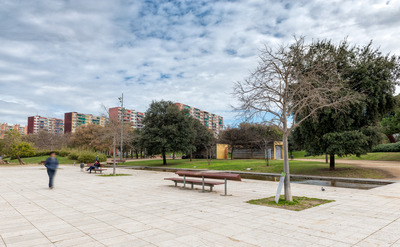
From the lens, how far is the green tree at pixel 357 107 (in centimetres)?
1716

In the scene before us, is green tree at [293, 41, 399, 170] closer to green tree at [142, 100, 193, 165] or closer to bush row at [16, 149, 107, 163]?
green tree at [142, 100, 193, 165]

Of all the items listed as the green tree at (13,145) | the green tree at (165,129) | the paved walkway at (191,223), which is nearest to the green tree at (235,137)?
the green tree at (165,129)

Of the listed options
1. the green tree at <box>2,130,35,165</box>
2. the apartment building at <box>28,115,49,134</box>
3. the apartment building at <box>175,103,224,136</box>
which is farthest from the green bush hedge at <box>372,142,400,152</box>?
the apartment building at <box>28,115,49,134</box>

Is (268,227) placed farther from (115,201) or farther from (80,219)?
(115,201)

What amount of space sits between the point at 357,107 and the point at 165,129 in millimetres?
19850

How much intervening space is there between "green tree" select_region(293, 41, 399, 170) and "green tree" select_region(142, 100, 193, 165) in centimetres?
1516

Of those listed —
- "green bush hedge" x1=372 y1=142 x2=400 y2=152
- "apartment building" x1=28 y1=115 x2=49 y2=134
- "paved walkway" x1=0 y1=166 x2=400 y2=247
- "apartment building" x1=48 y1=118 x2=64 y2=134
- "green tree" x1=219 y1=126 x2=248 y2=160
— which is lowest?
"paved walkway" x1=0 y1=166 x2=400 y2=247

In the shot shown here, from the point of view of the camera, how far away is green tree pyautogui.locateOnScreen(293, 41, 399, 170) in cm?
1716

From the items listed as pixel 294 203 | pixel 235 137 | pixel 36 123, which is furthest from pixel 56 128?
pixel 294 203

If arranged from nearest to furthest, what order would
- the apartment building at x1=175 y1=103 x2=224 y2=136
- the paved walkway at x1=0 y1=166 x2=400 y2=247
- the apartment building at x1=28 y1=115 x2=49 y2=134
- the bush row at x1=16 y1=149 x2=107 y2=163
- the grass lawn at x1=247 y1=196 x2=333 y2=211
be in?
the paved walkway at x1=0 y1=166 x2=400 y2=247, the grass lawn at x1=247 y1=196 x2=333 y2=211, the bush row at x1=16 y1=149 x2=107 y2=163, the apartment building at x1=175 y1=103 x2=224 y2=136, the apartment building at x1=28 y1=115 x2=49 y2=134

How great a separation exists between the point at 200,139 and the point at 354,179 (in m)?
33.9

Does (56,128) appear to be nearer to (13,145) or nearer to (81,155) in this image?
(81,155)

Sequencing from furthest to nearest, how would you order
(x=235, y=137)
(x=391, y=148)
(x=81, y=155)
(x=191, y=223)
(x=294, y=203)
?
(x=235, y=137) → (x=391, y=148) → (x=81, y=155) → (x=294, y=203) → (x=191, y=223)

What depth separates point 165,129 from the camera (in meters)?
30.2
